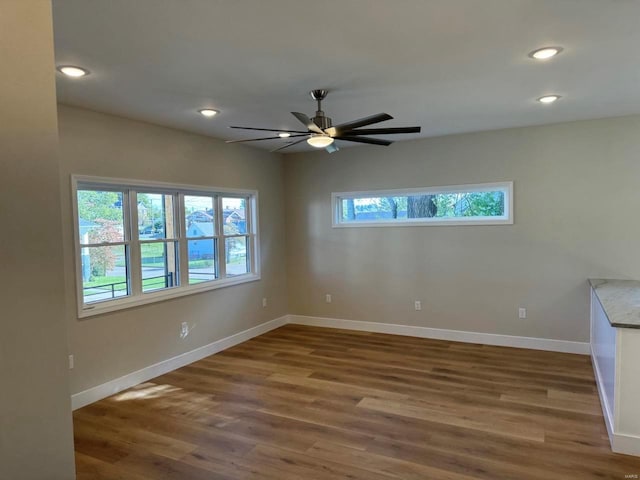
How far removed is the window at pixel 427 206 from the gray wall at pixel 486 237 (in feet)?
0.31

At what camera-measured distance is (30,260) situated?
94 centimetres

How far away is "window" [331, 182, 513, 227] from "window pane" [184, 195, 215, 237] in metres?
1.80

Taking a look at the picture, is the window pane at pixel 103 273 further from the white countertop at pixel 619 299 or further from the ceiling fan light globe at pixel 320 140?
the white countertop at pixel 619 299

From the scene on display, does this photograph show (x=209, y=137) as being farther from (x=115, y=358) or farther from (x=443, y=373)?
(x=443, y=373)

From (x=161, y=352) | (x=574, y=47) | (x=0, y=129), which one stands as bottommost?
(x=161, y=352)

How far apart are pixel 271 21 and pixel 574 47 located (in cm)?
186

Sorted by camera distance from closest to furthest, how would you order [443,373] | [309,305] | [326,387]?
[326,387], [443,373], [309,305]

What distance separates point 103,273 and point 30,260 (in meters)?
3.34

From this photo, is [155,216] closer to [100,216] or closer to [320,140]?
[100,216]

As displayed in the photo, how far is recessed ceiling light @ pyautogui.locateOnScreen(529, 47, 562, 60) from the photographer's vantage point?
259 centimetres

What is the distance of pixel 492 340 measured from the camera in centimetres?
512

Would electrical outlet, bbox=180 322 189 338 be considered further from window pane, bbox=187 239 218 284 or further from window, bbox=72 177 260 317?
window pane, bbox=187 239 218 284

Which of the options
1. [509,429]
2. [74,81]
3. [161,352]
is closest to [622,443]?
[509,429]

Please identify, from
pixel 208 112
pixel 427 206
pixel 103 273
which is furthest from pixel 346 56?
pixel 427 206
